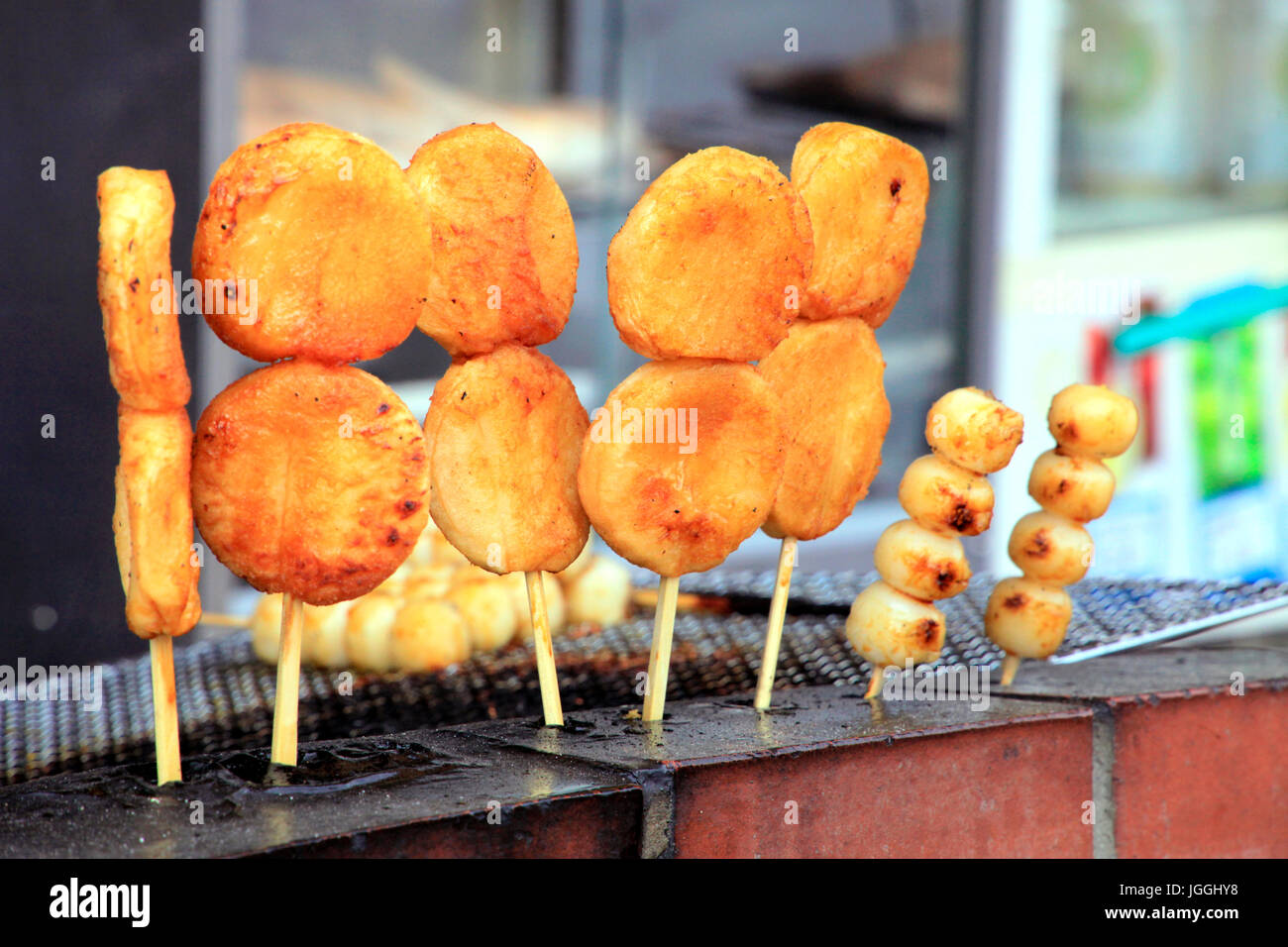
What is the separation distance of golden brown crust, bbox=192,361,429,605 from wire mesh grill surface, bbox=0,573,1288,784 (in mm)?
605

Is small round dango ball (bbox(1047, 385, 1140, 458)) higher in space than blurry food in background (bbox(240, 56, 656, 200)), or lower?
lower

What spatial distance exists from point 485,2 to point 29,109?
1904 mm

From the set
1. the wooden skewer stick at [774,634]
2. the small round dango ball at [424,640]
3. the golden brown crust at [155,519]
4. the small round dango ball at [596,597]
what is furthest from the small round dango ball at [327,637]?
the golden brown crust at [155,519]

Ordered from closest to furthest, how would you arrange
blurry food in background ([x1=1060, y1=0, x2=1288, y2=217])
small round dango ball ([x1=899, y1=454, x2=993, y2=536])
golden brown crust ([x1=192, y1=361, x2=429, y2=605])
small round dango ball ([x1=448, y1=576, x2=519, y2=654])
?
golden brown crust ([x1=192, y1=361, x2=429, y2=605])
small round dango ball ([x1=899, y1=454, x2=993, y2=536])
small round dango ball ([x1=448, y1=576, x2=519, y2=654])
blurry food in background ([x1=1060, y1=0, x2=1288, y2=217])

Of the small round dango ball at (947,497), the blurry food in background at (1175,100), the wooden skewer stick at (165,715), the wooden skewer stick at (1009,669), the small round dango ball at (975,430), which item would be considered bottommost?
the wooden skewer stick at (1009,669)

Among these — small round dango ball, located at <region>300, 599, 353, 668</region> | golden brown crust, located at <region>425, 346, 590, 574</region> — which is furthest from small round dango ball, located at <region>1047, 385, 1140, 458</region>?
small round dango ball, located at <region>300, 599, 353, 668</region>

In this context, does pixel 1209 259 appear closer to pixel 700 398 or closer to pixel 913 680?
pixel 913 680

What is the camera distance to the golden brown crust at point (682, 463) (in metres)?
1.59

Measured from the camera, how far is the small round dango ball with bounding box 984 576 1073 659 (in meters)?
1.94

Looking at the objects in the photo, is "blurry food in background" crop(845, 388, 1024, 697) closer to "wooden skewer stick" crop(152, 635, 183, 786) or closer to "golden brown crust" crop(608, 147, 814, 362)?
"golden brown crust" crop(608, 147, 814, 362)

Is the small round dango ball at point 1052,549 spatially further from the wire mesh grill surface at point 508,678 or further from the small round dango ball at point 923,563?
the wire mesh grill surface at point 508,678

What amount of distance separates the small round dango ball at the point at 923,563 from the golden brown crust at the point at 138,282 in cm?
100

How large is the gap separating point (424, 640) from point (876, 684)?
91 cm
